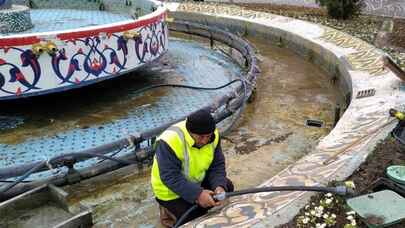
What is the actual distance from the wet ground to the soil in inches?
52.5

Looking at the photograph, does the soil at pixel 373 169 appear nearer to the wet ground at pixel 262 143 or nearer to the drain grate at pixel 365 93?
the wet ground at pixel 262 143

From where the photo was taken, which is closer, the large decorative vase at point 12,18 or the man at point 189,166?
the man at point 189,166

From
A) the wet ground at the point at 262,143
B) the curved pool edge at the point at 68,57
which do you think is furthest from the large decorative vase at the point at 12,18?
the wet ground at the point at 262,143

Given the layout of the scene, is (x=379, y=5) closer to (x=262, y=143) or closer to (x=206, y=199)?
(x=262, y=143)

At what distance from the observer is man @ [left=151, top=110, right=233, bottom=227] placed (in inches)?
163

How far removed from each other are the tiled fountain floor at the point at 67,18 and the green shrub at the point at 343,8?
20.5 feet

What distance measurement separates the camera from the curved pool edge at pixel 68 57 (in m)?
7.06

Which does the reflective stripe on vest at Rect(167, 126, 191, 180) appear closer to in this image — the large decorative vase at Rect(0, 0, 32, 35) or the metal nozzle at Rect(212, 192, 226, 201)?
the metal nozzle at Rect(212, 192, 226, 201)

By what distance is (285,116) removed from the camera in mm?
7953

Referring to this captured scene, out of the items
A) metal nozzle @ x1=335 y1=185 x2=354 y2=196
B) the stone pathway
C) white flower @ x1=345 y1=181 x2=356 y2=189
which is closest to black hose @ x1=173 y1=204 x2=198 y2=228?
metal nozzle @ x1=335 y1=185 x2=354 y2=196

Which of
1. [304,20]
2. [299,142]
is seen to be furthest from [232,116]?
[304,20]

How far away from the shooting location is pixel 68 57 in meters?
7.47

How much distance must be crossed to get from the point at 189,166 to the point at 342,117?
10.4 feet

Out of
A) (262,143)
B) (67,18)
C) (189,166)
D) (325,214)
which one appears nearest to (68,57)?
(262,143)
